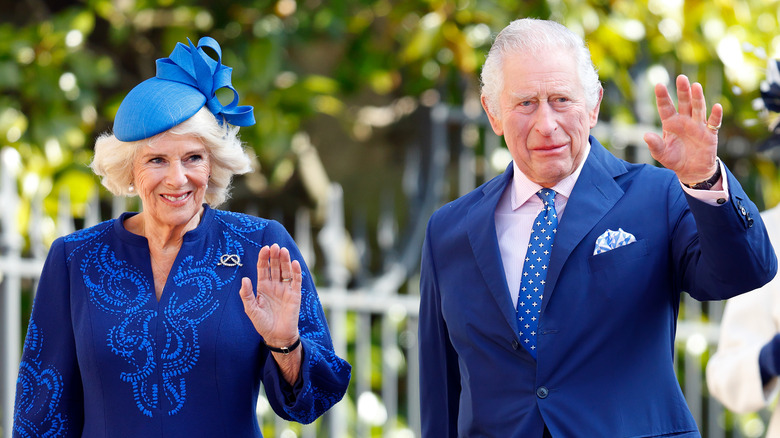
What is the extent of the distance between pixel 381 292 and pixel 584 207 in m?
2.02

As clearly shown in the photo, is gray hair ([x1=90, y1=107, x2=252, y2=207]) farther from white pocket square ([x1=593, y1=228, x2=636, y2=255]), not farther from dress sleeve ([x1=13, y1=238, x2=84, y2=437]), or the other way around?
white pocket square ([x1=593, y1=228, x2=636, y2=255])

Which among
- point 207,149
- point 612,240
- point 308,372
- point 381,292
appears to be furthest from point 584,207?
point 381,292

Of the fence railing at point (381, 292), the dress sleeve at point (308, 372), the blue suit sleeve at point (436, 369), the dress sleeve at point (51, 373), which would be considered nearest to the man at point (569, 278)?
the blue suit sleeve at point (436, 369)

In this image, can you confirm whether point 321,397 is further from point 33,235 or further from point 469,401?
point 33,235

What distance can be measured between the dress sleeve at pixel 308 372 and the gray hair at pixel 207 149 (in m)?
0.17

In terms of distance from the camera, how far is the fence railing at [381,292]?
14.1ft

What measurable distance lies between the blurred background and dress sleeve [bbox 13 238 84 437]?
1.63m

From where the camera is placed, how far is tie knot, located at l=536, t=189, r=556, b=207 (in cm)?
253

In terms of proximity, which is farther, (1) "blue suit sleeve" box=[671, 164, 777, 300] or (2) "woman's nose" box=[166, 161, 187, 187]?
(2) "woman's nose" box=[166, 161, 187, 187]

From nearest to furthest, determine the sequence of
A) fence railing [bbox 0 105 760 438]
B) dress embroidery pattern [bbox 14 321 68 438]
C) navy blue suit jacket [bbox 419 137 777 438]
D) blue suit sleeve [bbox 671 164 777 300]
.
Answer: blue suit sleeve [bbox 671 164 777 300] < navy blue suit jacket [bbox 419 137 777 438] < dress embroidery pattern [bbox 14 321 68 438] < fence railing [bbox 0 105 760 438]

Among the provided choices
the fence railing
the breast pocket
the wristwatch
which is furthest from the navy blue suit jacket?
the fence railing

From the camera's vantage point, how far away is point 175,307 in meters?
2.63

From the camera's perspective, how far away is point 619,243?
2.41 meters

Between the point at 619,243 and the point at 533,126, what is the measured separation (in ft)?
1.04
